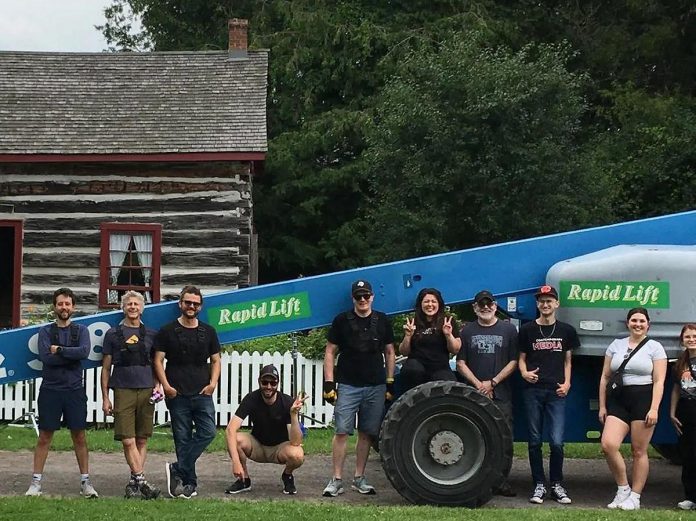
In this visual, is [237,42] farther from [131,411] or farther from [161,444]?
[131,411]

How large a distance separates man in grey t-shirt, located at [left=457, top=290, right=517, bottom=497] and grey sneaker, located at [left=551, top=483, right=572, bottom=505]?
44cm

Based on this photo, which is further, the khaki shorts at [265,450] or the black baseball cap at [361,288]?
the khaki shorts at [265,450]

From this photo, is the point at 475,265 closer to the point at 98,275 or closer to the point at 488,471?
the point at 488,471

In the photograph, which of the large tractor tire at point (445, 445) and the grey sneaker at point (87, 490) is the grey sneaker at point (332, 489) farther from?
the grey sneaker at point (87, 490)

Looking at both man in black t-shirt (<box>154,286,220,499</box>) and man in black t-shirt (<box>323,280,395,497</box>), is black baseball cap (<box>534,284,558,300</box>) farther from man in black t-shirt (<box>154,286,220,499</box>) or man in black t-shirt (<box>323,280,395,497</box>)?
man in black t-shirt (<box>154,286,220,499</box>)

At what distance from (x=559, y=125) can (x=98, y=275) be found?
835cm

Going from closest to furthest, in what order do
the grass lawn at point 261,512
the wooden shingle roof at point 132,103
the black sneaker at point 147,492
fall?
1. the grass lawn at point 261,512
2. the black sneaker at point 147,492
3. the wooden shingle roof at point 132,103

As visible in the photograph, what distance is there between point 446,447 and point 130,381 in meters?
2.48

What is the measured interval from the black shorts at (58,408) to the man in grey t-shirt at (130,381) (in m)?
0.25

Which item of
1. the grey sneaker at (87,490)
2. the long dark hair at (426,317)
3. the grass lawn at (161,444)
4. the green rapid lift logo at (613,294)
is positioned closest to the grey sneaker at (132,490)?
the grey sneaker at (87,490)

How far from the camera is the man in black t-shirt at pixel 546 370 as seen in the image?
8695 millimetres

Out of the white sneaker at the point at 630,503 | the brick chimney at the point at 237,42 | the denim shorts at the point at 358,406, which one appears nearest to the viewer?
the white sneaker at the point at 630,503

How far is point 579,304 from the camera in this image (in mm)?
8781

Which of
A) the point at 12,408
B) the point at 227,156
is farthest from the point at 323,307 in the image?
the point at 227,156
